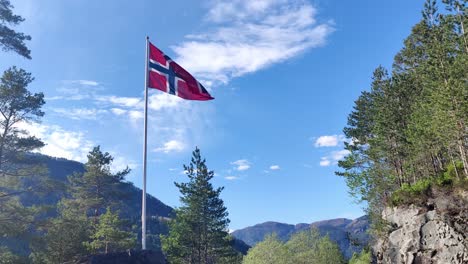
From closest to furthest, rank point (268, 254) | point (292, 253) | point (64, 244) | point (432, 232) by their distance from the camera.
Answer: point (432, 232), point (64, 244), point (268, 254), point (292, 253)

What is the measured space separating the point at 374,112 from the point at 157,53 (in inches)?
1183

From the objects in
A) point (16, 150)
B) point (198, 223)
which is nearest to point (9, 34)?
point (16, 150)

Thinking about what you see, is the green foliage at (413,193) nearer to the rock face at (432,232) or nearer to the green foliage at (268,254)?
the rock face at (432,232)

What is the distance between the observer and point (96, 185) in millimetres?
45469

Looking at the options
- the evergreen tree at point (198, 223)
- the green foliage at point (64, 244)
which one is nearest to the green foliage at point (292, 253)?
the evergreen tree at point (198, 223)

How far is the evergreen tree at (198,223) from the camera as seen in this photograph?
47019mm

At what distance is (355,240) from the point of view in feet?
156

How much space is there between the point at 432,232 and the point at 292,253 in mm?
48742

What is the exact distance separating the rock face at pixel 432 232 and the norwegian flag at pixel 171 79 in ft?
57.9

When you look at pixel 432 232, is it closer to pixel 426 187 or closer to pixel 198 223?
pixel 426 187

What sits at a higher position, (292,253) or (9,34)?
(9,34)

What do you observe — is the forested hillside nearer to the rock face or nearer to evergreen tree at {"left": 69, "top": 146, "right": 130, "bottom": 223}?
the rock face

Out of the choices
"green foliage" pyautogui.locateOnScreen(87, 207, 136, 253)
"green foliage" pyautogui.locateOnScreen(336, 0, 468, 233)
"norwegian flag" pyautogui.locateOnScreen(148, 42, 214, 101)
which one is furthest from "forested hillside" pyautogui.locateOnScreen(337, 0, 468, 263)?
"green foliage" pyautogui.locateOnScreen(87, 207, 136, 253)

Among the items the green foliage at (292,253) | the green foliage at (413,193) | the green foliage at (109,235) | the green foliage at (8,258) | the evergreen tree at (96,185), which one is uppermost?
the evergreen tree at (96,185)
